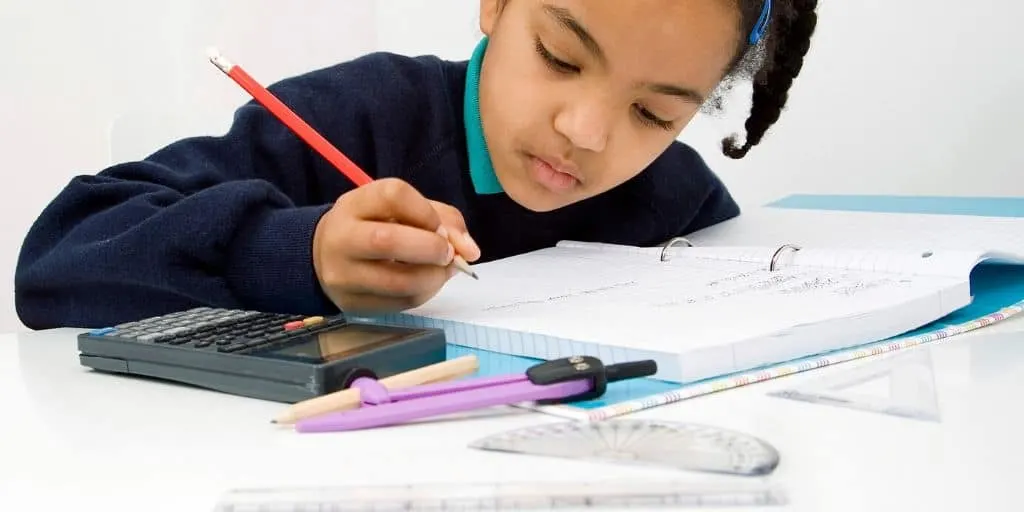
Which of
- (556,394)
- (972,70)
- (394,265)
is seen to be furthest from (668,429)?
(972,70)

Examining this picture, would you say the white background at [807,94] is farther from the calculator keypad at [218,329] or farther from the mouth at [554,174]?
the calculator keypad at [218,329]

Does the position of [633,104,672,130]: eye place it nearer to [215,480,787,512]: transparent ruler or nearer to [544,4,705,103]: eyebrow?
[544,4,705,103]: eyebrow

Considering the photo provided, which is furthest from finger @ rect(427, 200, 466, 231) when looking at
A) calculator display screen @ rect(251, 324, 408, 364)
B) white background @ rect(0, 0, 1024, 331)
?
white background @ rect(0, 0, 1024, 331)

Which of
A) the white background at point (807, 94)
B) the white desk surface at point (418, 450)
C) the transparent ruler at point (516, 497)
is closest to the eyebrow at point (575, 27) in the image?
the white desk surface at point (418, 450)

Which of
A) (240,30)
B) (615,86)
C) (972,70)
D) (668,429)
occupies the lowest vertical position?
(668,429)

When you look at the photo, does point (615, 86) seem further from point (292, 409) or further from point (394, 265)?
point (292, 409)

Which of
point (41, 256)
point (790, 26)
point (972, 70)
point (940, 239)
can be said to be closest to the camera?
point (41, 256)

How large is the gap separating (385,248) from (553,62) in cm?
28

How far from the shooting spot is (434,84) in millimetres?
924

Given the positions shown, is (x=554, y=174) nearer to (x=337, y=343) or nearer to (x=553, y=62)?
(x=553, y=62)

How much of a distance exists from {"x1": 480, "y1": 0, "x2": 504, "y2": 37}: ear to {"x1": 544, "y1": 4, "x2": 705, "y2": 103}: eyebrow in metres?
0.11

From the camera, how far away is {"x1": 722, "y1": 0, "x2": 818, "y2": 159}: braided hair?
832 mm

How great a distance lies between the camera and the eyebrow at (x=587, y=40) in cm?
72

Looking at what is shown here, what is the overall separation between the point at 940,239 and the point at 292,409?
0.59 m
